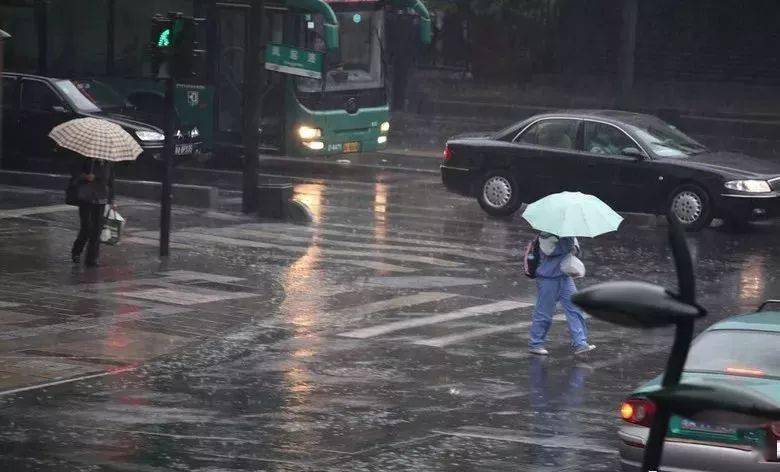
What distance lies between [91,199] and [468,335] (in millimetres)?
4736

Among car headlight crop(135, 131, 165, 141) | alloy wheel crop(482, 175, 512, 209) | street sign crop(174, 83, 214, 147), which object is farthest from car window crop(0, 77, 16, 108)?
alloy wheel crop(482, 175, 512, 209)

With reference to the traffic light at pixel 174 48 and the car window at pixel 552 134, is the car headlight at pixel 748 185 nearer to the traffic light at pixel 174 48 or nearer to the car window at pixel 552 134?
the car window at pixel 552 134

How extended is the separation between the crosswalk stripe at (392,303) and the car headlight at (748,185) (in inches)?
253

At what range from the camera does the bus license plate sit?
24.8 metres

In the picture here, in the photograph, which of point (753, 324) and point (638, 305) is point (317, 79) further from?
point (638, 305)

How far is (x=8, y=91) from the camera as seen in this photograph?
25094mm

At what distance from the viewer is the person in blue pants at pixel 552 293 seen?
12.8m

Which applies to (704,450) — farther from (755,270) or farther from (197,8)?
(197,8)

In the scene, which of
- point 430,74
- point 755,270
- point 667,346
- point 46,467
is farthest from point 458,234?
point 430,74

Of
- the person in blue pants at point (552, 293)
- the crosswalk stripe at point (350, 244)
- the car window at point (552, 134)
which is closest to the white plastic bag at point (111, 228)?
the crosswalk stripe at point (350, 244)

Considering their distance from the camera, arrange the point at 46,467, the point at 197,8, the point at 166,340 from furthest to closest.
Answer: the point at 197,8 < the point at 166,340 < the point at 46,467

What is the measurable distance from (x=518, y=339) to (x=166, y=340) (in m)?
3.19

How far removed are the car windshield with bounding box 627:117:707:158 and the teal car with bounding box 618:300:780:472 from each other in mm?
12608

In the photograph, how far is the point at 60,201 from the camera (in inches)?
843
